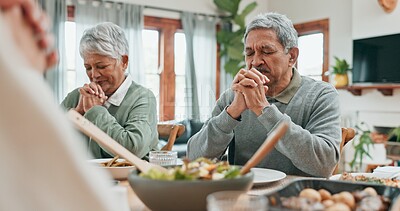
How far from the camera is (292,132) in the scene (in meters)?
1.49

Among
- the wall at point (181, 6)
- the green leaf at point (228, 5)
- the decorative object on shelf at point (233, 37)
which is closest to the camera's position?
the wall at point (181, 6)

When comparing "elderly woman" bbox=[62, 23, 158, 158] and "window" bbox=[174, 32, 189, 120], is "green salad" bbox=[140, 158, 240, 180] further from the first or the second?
"window" bbox=[174, 32, 189, 120]

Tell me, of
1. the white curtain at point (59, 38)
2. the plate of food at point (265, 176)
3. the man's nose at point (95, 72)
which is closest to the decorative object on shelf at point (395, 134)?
the white curtain at point (59, 38)

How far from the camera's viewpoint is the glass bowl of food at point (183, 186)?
34.5 inches

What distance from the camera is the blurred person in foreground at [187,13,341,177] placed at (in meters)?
1.56

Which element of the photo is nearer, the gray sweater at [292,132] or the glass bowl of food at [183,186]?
the glass bowl of food at [183,186]

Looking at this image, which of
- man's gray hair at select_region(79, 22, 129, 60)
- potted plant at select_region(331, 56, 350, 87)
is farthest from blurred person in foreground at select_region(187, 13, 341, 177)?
potted plant at select_region(331, 56, 350, 87)

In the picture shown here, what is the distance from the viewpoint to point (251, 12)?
7.07 metres

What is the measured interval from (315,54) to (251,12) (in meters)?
1.28

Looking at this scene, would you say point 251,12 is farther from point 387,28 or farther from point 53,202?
point 53,202

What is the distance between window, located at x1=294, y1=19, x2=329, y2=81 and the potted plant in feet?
1.49

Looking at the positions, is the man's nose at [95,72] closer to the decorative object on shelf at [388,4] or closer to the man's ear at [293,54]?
the man's ear at [293,54]

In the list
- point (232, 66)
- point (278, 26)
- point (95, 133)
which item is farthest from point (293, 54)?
point (232, 66)

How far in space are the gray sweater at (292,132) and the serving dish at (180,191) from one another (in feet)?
2.15
